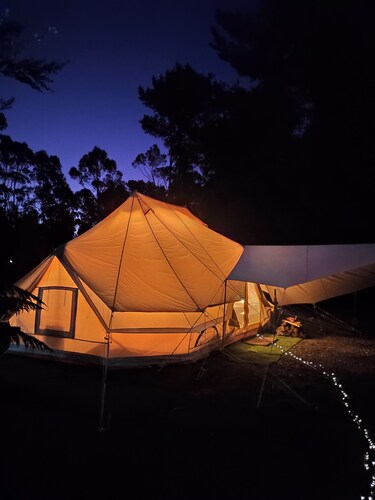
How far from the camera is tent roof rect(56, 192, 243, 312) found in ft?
21.4

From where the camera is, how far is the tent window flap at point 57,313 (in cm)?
711

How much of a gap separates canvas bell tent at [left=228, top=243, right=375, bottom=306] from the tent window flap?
9.27ft

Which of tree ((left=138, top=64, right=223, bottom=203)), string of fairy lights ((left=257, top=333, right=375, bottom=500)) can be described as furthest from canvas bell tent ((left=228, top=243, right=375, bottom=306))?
tree ((left=138, top=64, right=223, bottom=203))

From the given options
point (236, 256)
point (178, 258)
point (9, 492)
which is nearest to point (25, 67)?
point (178, 258)

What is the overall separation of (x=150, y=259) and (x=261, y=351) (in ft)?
9.73

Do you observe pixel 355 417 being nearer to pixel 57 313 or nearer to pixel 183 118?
pixel 57 313

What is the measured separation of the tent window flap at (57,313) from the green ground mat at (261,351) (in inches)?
122

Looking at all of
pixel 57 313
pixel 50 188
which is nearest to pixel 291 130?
pixel 57 313

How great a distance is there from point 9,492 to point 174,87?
20.7 metres

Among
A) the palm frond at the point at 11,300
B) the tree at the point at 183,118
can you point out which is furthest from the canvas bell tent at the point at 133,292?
the tree at the point at 183,118

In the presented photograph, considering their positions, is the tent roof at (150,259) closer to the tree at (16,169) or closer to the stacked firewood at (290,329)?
the stacked firewood at (290,329)

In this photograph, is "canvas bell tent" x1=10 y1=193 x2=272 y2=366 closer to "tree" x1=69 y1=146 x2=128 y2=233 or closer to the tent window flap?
the tent window flap

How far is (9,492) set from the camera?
3043 millimetres

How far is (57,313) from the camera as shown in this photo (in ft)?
23.7
